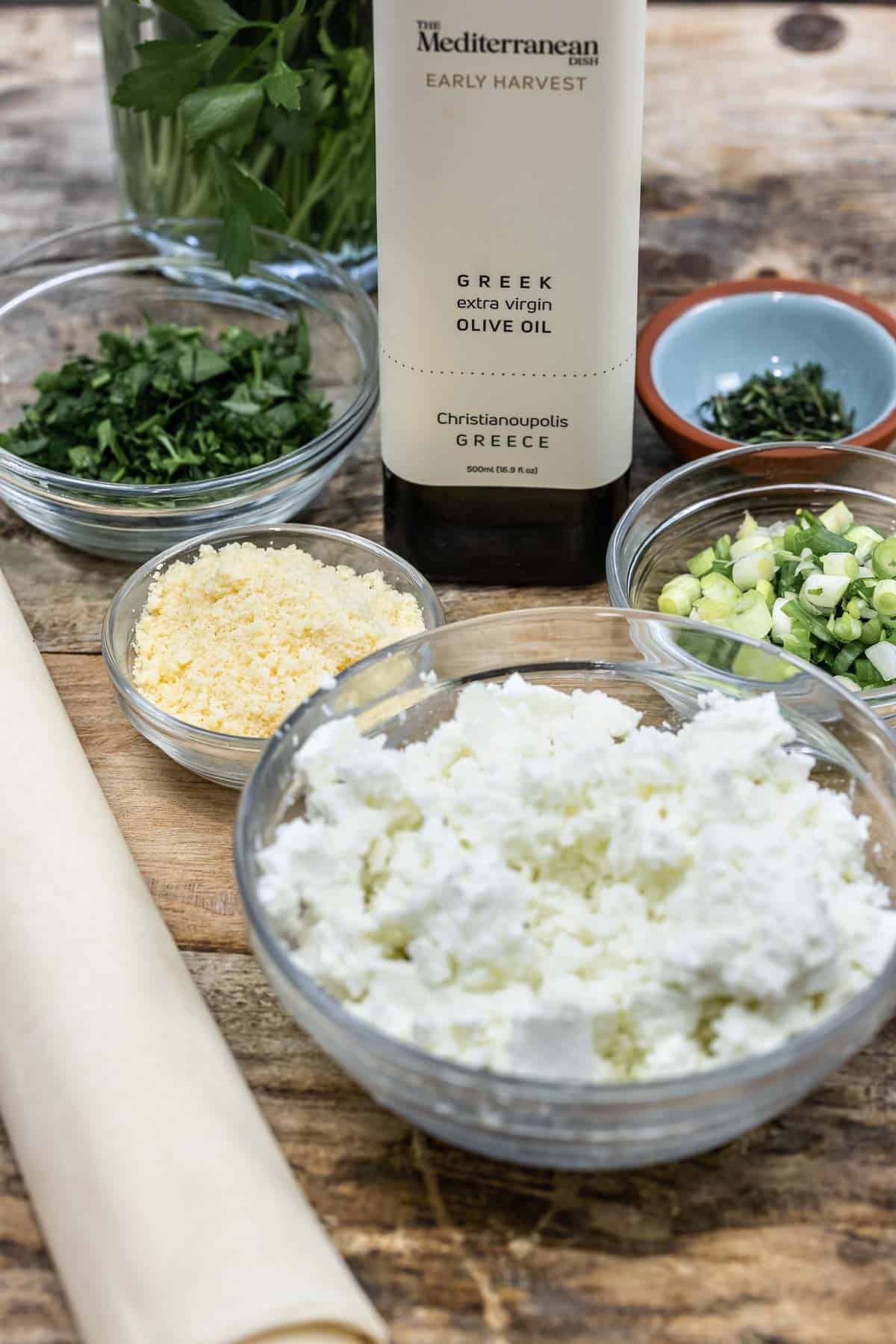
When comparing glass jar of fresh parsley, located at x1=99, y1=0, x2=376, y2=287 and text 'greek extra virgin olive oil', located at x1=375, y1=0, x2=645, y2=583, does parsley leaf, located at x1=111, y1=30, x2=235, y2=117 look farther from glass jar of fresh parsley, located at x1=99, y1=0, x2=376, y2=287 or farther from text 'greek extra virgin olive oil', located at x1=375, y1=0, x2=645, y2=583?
text 'greek extra virgin olive oil', located at x1=375, y1=0, x2=645, y2=583

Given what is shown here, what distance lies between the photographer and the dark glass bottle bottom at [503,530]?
1215 mm

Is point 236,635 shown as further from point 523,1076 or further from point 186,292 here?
point 186,292

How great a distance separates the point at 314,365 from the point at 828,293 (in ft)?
1.71

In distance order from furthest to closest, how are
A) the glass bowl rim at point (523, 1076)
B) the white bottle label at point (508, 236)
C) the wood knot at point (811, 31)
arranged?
the wood knot at point (811, 31), the white bottle label at point (508, 236), the glass bowl rim at point (523, 1076)

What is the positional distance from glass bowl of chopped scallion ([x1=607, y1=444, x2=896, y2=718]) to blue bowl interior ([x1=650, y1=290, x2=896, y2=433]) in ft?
0.50

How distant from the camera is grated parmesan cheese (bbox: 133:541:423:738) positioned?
1061mm

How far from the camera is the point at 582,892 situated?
85cm

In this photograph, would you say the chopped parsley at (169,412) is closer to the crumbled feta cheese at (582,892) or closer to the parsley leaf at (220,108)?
the parsley leaf at (220,108)

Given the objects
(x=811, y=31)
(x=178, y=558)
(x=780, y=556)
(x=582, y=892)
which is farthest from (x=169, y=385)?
(x=811, y=31)

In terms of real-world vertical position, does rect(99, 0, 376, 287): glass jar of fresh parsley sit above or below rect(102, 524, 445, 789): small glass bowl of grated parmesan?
above

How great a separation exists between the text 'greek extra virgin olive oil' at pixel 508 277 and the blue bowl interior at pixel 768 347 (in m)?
0.24

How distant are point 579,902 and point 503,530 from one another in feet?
1.54

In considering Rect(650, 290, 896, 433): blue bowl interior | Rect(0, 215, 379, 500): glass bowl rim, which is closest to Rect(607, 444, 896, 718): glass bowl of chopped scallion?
Rect(650, 290, 896, 433): blue bowl interior

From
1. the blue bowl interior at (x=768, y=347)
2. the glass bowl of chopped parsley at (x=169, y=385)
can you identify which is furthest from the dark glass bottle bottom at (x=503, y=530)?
the blue bowl interior at (x=768, y=347)
